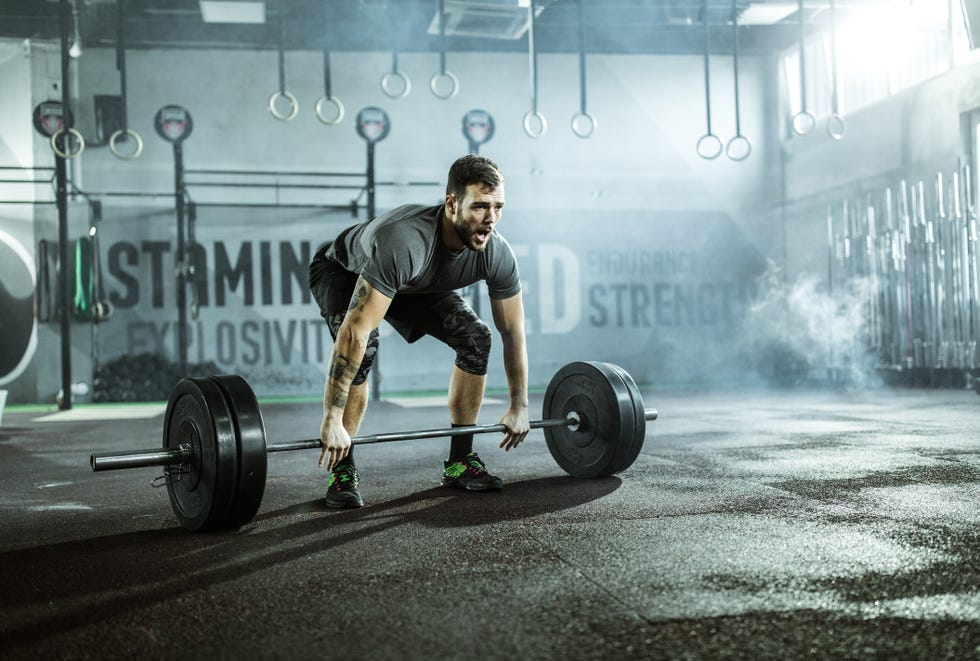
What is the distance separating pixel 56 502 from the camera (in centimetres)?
248

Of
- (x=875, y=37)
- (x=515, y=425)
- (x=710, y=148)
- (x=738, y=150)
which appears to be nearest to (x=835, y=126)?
(x=738, y=150)

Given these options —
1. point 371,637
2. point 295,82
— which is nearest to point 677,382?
point 295,82

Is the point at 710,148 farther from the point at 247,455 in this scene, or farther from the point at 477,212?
the point at 247,455

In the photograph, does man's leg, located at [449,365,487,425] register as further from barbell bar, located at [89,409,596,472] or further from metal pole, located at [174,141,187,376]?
metal pole, located at [174,141,187,376]

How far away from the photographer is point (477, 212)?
213cm

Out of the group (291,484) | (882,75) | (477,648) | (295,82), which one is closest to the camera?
(477,648)

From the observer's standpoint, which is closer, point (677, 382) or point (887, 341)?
point (887, 341)

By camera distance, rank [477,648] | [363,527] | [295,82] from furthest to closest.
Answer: [295,82]
[363,527]
[477,648]

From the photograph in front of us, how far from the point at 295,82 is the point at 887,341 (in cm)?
603

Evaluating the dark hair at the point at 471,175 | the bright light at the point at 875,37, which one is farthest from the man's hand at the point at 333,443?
the bright light at the point at 875,37

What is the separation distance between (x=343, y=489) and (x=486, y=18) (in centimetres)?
557

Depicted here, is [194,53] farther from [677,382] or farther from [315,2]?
→ [677,382]

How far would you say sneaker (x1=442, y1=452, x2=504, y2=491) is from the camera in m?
2.46

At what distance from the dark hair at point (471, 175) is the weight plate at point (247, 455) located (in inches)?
29.1
